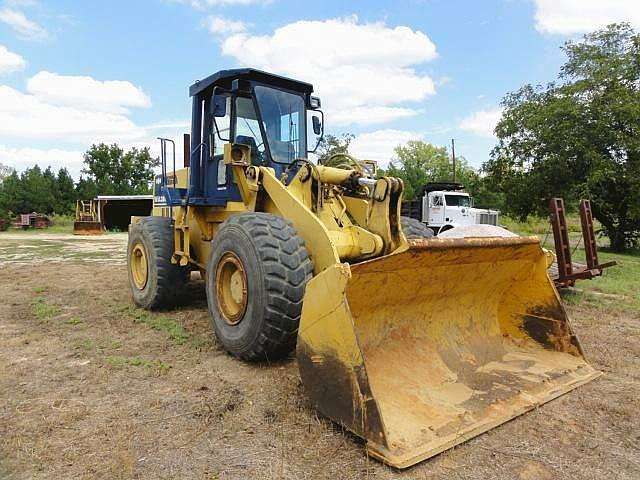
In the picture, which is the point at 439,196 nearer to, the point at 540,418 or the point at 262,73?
the point at 262,73

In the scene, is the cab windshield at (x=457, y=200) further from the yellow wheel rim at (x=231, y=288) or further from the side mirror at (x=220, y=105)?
the yellow wheel rim at (x=231, y=288)

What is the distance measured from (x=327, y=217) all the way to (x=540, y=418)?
235 cm

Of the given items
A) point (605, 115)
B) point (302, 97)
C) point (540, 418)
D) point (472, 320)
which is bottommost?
point (540, 418)

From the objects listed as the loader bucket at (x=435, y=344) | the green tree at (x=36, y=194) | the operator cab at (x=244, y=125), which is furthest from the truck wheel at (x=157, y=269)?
the green tree at (x=36, y=194)

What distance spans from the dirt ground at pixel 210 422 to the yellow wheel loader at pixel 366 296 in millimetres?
152

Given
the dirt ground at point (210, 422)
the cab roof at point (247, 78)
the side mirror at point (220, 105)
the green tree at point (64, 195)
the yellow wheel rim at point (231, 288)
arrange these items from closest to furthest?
1. the dirt ground at point (210, 422)
2. the yellow wheel rim at point (231, 288)
3. the cab roof at point (247, 78)
4. the side mirror at point (220, 105)
5. the green tree at point (64, 195)

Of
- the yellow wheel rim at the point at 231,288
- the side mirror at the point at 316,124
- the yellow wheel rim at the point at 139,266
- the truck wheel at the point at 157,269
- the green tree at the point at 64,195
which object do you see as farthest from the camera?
the green tree at the point at 64,195

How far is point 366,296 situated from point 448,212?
15.3 meters

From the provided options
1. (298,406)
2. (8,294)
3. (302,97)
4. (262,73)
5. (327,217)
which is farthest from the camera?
(8,294)

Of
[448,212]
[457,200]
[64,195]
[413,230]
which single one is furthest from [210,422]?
[64,195]

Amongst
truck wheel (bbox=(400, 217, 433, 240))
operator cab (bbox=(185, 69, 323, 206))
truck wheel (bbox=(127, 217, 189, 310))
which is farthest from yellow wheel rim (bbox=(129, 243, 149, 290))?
truck wheel (bbox=(400, 217, 433, 240))

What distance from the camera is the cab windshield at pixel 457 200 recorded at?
59.2 ft

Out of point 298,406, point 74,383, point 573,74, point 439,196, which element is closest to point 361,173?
point 298,406

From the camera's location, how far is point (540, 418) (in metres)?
3.00
